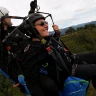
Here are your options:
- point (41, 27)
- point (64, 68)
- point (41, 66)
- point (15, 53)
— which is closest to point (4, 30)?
point (15, 53)

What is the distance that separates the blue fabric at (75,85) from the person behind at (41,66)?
11 cm

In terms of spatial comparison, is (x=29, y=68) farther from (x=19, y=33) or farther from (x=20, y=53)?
(x=19, y=33)

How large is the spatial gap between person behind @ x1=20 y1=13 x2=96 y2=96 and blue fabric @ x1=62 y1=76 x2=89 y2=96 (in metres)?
0.11

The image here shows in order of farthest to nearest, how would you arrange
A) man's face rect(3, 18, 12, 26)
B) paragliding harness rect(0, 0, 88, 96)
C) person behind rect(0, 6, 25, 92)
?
man's face rect(3, 18, 12, 26) < person behind rect(0, 6, 25, 92) < paragliding harness rect(0, 0, 88, 96)

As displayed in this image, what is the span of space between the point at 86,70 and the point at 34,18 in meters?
1.17

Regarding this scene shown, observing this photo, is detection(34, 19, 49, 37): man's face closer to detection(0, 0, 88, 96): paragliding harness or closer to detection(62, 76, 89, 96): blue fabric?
detection(0, 0, 88, 96): paragliding harness

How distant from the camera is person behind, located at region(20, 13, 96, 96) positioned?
363cm

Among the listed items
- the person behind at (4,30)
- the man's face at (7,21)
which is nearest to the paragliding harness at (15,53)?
the person behind at (4,30)

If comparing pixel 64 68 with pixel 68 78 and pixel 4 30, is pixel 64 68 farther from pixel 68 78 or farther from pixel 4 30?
pixel 4 30

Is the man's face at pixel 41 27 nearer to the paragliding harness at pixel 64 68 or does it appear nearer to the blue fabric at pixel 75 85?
the paragliding harness at pixel 64 68

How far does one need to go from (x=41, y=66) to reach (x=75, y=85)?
1.99ft

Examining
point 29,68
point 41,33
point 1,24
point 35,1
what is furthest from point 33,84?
point 35,1

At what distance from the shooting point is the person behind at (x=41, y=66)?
3.63 m

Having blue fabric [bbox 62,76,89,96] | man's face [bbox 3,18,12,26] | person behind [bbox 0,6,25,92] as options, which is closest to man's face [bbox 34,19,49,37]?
person behind [bbox 0,6,25,92]
